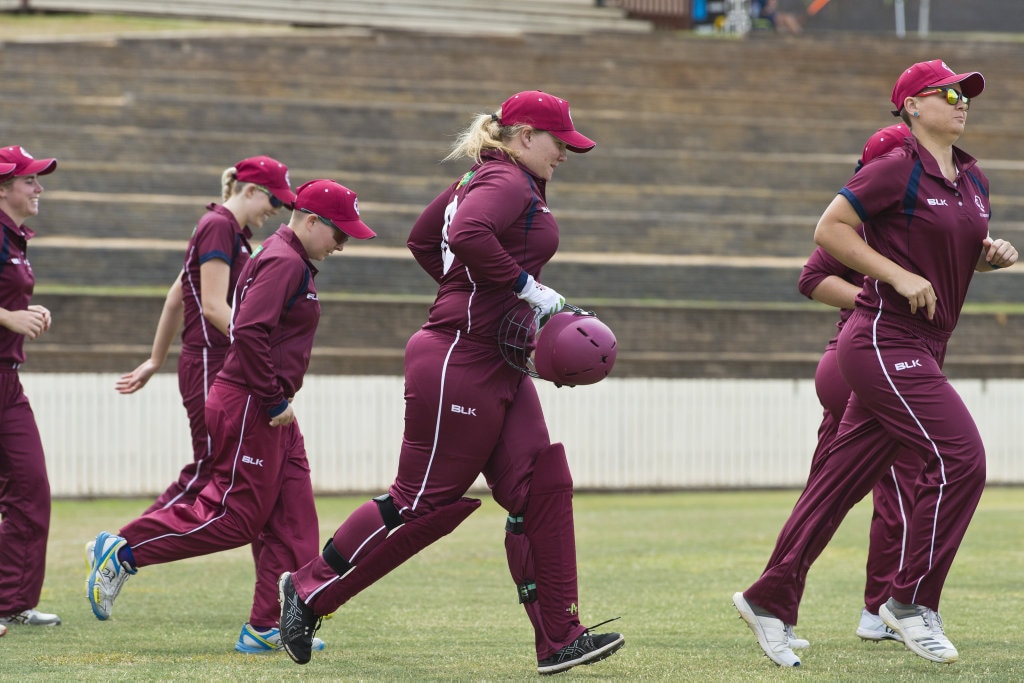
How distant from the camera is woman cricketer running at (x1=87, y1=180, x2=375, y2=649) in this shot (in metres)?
5.90

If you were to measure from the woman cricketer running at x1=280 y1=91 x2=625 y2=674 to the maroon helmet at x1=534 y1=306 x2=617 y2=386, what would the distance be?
0.14 metres

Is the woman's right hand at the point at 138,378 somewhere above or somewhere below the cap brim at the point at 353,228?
below

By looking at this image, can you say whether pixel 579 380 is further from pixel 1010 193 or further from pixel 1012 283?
pixel 1010 193

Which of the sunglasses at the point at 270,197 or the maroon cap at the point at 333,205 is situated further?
the sunglasses at the point at 270,197

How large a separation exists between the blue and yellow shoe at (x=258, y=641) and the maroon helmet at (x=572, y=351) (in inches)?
63.6

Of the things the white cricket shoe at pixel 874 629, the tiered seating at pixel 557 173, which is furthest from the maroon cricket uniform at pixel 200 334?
the tiered seating at pixel 557 173

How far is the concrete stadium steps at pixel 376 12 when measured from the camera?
30.5 meters

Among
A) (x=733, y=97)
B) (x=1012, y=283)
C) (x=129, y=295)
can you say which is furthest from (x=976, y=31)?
(x=129, y=295)

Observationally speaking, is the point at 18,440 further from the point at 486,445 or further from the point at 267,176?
the point at 486,445

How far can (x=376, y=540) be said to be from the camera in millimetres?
5184

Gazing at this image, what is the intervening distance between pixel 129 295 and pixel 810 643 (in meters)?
11.7

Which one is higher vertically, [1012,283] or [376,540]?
[376,540]

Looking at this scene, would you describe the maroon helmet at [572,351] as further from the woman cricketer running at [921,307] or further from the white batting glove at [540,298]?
the woman cricketer running at [921,307]

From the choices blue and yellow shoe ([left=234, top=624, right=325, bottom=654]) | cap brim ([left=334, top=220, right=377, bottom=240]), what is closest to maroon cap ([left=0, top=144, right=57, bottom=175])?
cap brim ([left=334, top=220, right=377, bottom=240])
